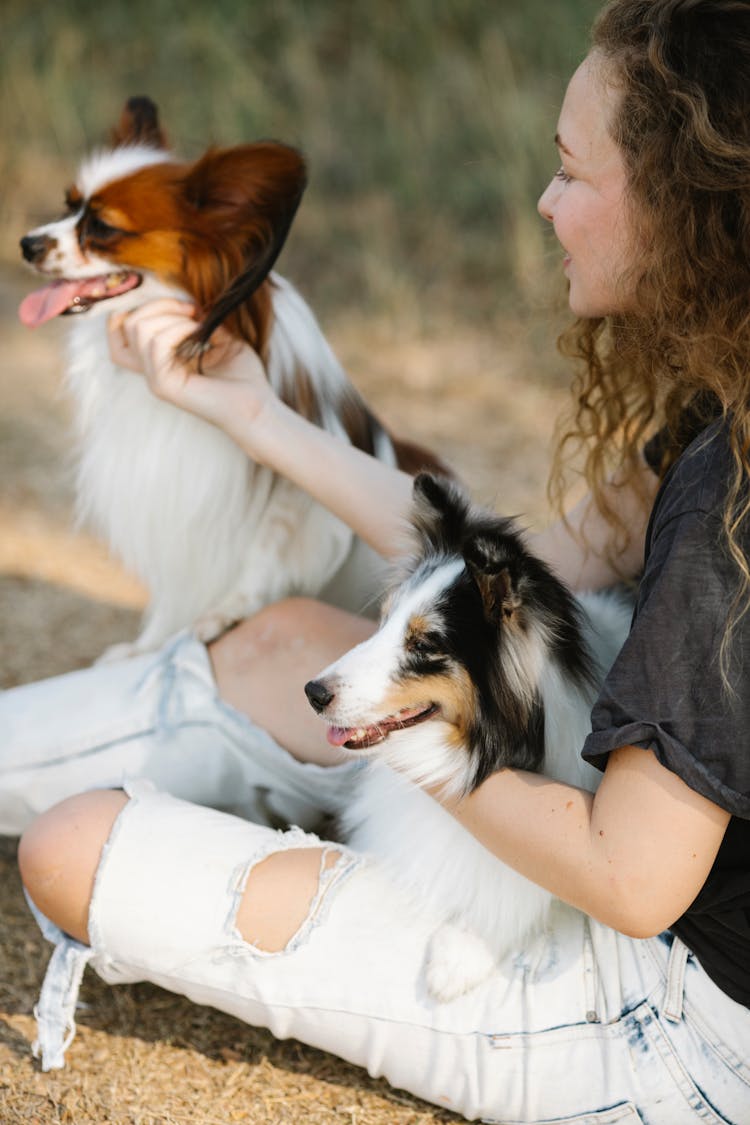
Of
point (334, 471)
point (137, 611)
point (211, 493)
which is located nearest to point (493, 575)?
point (334, 471)

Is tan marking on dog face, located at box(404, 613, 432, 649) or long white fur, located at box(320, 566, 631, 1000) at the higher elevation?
tan marking on dog face, located at box(404, 613, 432, 649)

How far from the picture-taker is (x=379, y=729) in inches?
68.3

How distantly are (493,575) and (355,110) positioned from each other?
616cm

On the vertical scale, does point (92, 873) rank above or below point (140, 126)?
below

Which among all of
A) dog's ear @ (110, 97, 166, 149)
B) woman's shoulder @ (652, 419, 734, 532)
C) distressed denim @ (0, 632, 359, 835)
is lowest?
distressed denim @ (0, 632, 359, 835)

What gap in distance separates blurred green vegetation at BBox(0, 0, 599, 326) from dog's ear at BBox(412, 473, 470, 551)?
3.61m

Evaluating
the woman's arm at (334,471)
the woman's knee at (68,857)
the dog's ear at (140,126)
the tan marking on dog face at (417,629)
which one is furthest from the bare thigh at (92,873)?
the dog's ear at (140,126)

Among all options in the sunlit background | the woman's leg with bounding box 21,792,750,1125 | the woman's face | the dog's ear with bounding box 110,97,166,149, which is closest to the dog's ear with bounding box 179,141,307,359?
the dog's ear with bounding box 110,97,166,149

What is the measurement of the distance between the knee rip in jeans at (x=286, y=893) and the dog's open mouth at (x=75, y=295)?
1.19 meters

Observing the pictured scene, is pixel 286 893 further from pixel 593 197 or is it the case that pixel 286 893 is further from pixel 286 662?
pixel 593 197

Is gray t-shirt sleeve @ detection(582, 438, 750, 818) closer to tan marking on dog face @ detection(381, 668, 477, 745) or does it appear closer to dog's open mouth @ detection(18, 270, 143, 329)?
tan marking on dog face @ detection(381, 668, 477, 745)

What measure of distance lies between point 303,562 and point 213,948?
104 cm

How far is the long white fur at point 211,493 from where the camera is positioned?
8.43 feet

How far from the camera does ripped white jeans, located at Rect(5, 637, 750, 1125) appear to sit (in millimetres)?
1623
